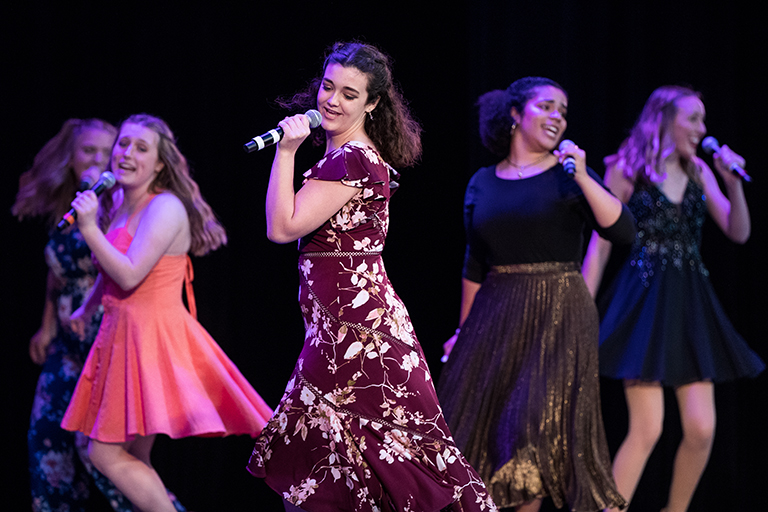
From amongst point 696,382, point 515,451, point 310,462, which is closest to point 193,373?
point 310,462

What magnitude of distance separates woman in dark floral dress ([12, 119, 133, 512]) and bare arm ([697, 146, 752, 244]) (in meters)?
2.68

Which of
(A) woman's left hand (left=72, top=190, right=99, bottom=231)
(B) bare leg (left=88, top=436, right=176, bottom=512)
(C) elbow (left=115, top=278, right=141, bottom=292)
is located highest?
(A) woman's left hand (left=72, top=190, right=99, bottom=231)

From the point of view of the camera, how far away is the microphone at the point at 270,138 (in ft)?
6.66

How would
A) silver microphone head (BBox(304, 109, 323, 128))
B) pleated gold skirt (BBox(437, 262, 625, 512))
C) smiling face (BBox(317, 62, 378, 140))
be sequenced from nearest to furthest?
silver microphone head (BBox(304, 109, 323, 128))
smiling face (BBox(317, 62, 378, 140))
pleated gold skirt (BBox(437, 262, 625, 512))

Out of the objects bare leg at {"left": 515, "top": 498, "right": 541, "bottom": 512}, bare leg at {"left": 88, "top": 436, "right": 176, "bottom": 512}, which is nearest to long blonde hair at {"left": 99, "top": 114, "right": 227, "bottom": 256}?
bare leg at {"left": 88, "top": 436, "right": 176, "bottom": 512}

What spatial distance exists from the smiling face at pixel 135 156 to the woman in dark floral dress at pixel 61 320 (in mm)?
506

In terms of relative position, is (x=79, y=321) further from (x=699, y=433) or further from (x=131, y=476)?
(x=699, y=433)

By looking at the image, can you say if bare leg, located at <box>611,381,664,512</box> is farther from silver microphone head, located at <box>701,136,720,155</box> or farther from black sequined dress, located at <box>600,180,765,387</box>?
silver microphone head, located at <box>701,136,720,155</box>

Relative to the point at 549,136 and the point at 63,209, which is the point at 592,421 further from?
the point at 63,209

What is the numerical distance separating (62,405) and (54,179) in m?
0.99

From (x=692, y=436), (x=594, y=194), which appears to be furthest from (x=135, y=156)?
(x=692, y=436)

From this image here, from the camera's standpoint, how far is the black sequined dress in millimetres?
3451

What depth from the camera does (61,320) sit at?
346cm

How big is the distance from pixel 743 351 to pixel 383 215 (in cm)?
202
